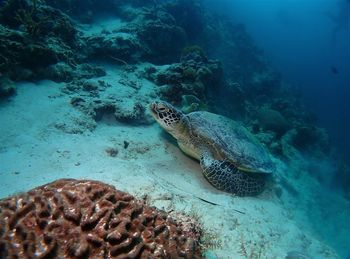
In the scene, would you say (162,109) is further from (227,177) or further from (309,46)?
(309,46)

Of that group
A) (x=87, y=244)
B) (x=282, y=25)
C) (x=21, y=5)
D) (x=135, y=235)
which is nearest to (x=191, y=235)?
(x=135, y=235)

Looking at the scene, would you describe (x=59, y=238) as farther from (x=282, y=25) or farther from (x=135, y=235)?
(x=282, y=25)

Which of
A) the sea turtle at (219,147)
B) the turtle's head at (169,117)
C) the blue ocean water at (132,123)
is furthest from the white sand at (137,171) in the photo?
the turtle's head at (169,117)

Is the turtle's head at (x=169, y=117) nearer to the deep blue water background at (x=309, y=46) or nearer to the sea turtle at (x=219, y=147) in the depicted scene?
the sea turtle at (x=219, y=147)

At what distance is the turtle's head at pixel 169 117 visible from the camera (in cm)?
635

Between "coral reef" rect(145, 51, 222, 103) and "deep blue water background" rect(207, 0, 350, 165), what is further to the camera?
"deep blue water background" rect(207, 0, 350, 165)

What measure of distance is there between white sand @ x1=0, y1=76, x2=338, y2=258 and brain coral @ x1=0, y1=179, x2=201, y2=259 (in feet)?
4.00

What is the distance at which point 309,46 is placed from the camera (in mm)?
98562

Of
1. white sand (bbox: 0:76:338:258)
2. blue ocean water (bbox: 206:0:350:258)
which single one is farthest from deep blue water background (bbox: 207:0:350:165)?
white sand (bbox: 0:76:338:258)

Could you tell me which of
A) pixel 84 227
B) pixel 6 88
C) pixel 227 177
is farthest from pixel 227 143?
pixel 6 88

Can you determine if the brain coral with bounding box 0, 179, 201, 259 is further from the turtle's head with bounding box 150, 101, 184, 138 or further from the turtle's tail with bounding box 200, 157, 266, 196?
the turtle's head with bounding box 150, 101, 184, 138

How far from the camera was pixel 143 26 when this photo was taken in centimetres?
1284

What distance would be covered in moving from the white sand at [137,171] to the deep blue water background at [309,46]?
62.7 ft

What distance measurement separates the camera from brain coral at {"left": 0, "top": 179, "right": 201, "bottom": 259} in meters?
2.31
